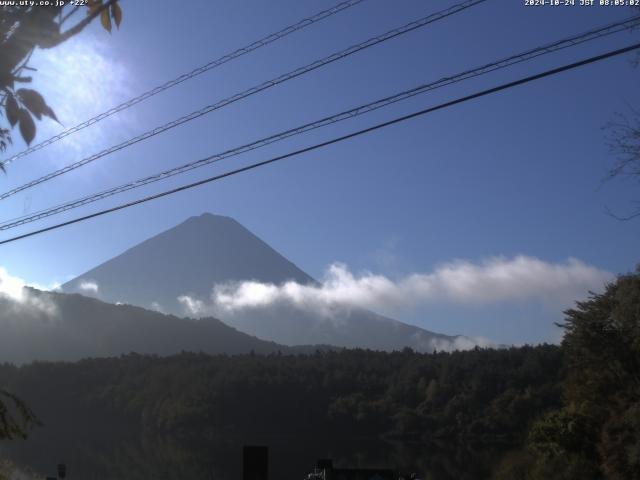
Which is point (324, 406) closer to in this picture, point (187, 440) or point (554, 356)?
point (187, 440)

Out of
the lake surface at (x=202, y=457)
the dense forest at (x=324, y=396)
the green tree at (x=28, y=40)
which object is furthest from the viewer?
the dense forest at (x=324, y=396)

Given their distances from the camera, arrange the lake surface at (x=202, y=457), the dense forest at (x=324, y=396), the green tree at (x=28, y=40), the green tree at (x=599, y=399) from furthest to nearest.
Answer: the dense forest at (x=324, y=396)
the lake surface at (x=202, y=457)
the green tree at (x=599, y=399)
the green tree at (x=28, y=40)

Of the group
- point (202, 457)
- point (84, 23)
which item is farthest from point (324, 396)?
point (84, 23)

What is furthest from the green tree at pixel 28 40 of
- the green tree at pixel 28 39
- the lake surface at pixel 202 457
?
the lake surface at pixel 202 457

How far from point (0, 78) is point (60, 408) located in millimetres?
130934

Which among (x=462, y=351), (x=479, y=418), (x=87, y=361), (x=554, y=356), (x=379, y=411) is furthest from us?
(x=87, y=361)

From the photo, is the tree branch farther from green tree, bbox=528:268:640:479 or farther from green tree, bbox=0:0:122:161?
green tree, bbox=528:268:640:479

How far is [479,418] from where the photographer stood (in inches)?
3428

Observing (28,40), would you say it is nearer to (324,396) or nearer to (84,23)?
(84,23)

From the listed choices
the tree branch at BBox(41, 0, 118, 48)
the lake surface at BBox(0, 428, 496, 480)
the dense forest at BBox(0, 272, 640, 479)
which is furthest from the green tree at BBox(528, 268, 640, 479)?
the lake surface at BBox(0, 428, 496, 480)

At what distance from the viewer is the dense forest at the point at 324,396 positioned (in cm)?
8500

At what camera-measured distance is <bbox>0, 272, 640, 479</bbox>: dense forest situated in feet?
279

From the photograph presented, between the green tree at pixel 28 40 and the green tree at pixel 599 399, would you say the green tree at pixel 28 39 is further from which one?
the green tree at pixel 599 399

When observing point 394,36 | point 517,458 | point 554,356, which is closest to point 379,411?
point 554,356
